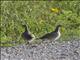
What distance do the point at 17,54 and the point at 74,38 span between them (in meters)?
2.66

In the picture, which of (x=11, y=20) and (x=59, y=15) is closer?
(x=11, y=20)

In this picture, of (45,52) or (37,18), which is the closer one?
(45,52)

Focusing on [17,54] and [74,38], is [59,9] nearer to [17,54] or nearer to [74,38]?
[74,38]

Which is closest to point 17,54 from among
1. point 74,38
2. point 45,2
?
point 74,38

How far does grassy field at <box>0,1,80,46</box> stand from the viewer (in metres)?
14.5

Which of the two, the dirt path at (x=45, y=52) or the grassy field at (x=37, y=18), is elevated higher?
the dirt path at (x=45, y=52)

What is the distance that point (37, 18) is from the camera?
16094 mm

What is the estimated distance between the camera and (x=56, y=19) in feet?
53.3

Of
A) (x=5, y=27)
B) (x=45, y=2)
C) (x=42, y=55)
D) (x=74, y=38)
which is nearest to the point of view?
(x=42, y=55)

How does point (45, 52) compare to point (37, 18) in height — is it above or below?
above

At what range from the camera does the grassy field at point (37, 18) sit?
47.6 feet

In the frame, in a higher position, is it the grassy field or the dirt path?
the dirt path

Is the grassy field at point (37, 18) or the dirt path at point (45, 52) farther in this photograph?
the grassy field at point (37, 18)

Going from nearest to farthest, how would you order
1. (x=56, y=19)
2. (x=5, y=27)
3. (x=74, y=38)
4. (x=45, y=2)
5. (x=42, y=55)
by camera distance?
(x=42, y=55), (x=74, y=38), (x=5, y=27), (x=56, y=19), (x=45, y=2)
